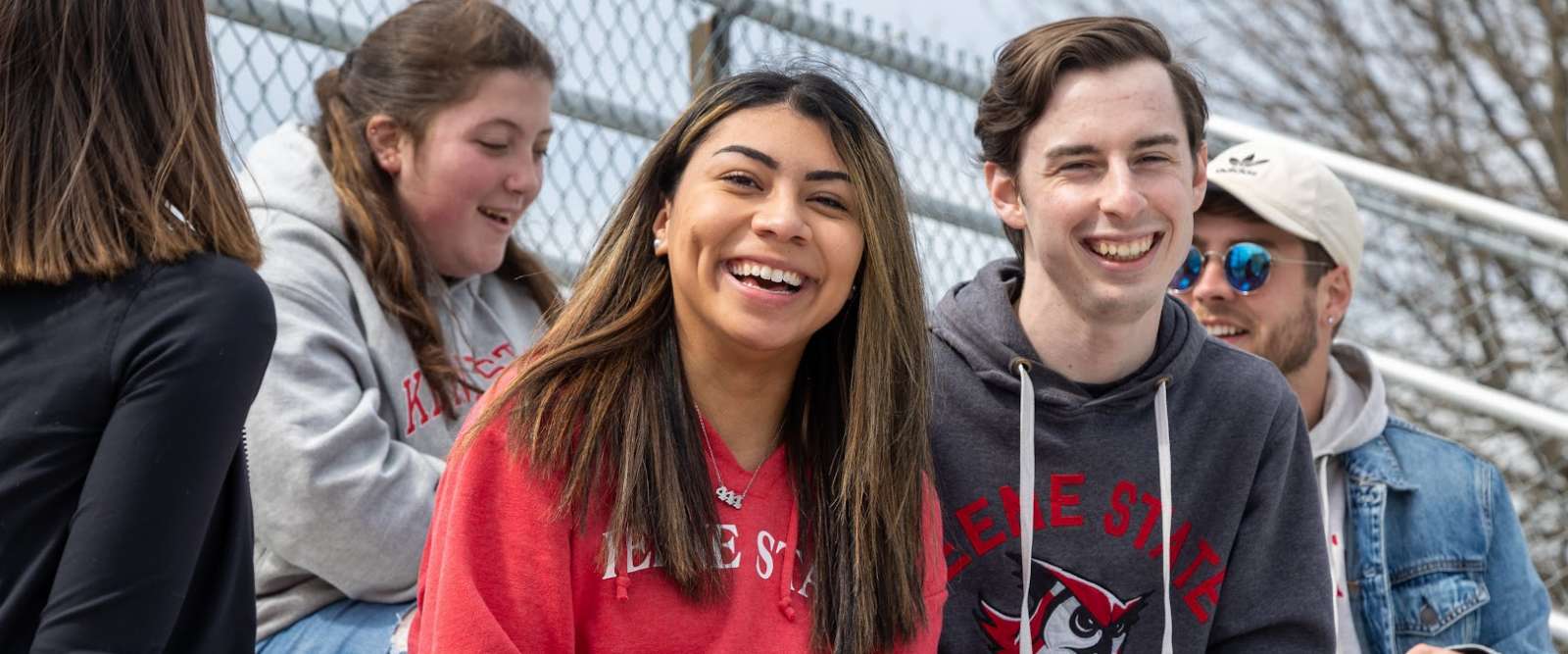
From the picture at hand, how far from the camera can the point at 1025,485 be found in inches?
112

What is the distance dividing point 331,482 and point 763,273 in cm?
94

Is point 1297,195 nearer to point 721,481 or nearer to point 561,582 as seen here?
point 721,481

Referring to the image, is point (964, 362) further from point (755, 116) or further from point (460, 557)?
point (460, 557)

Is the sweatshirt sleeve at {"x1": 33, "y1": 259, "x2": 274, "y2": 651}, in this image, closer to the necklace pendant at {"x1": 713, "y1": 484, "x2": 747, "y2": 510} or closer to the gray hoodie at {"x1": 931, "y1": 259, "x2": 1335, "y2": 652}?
the necklace pendant at {"x1": 713, "y1": 484, "x2": 747, "y2": 510}

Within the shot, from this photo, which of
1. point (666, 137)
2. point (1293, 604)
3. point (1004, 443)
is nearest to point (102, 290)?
point (666, 137)

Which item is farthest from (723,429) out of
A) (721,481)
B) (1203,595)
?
(1203,595)

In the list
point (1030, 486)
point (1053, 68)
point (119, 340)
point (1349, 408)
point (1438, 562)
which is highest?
point (119, 340)

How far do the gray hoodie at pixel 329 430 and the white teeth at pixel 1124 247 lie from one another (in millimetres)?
1227

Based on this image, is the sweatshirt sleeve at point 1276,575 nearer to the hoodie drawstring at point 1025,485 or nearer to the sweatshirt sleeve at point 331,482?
the hoodie drawstring at point 1025,485

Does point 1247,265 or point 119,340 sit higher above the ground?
point 119,340

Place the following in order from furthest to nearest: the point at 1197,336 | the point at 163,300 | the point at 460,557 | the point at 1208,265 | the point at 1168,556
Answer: the point at 1208,265, the point at 1197,336, the point at 1168,556, the point at 460,557, the point at 163,300

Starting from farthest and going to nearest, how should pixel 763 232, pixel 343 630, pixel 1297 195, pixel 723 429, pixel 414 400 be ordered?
pixel 1297 195
pixel 414 400
pixel 343 630
pixel 723 429
pixel 763 232

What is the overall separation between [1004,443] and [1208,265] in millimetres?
1037

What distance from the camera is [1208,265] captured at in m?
3.75
